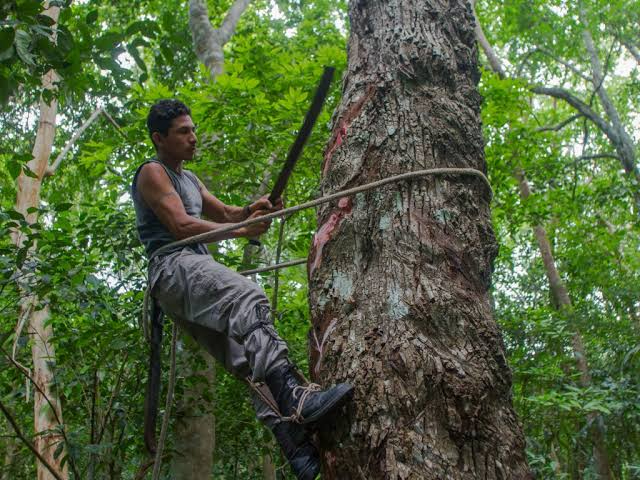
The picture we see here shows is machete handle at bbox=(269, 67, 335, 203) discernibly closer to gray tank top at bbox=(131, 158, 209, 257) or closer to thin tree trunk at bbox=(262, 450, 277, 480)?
gray tank top at bbox=(131, 158, 209, 257)

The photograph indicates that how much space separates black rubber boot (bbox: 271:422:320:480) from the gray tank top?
30.6 inches

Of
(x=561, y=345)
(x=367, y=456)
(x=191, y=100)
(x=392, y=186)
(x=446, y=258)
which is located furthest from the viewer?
(x=561, y=345)

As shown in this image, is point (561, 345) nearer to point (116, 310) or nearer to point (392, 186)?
point (116, 310)

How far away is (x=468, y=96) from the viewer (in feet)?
6.74

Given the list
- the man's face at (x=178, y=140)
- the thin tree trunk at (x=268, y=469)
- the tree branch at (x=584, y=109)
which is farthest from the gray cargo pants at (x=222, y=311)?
the tree branch at (x=584, y=109)

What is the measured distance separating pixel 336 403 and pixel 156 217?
1165 millimetres

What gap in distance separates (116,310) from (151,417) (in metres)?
1.96

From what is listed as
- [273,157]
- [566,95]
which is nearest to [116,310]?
[273,157]

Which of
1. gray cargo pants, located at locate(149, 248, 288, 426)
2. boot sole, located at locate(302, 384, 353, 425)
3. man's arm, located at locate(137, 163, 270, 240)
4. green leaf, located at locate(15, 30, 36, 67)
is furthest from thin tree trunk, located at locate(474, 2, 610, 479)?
boot sole, located at locate(302, 384, 353, 425)

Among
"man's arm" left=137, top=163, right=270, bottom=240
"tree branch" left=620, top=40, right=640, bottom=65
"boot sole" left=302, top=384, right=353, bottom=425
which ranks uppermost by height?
"tree branch" left=620, top=40, right=640, bottom=65

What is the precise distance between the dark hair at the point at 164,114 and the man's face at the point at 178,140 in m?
0.02

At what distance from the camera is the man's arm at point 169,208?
2.06 m

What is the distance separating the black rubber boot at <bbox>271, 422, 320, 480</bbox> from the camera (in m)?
1.54

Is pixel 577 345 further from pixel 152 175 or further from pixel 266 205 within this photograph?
pixel 152 175
